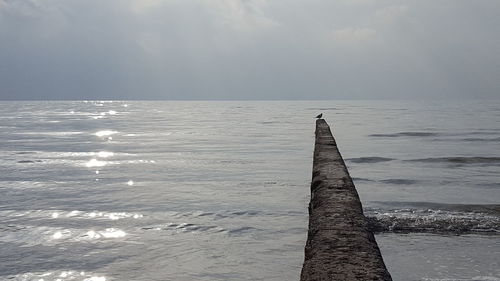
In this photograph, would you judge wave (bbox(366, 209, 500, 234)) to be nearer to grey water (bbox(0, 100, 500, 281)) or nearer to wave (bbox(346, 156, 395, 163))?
grey water (bbox(0, 100, 500, 281))

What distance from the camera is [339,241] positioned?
A: 4.57 m

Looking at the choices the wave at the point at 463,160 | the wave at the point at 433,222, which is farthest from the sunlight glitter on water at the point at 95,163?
the wave at the point at 433,222

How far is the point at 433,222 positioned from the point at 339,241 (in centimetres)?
378

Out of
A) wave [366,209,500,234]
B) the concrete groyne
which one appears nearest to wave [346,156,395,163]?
wave [366,209,500,234]

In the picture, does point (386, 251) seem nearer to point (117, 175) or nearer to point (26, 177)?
point (117, 175)

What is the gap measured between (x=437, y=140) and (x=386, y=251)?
68.5ft

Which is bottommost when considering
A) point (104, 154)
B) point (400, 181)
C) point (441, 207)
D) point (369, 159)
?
point (441, 207)

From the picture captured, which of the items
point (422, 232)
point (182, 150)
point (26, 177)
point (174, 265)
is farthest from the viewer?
point (182, 150)

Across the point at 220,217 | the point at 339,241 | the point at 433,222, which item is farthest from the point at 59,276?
the point at 433,222

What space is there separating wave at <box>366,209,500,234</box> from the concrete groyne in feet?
3.09

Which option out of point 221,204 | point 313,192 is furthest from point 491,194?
point 221,204

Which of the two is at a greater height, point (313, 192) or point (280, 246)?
point (313, 192)

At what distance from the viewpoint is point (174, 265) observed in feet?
19.1

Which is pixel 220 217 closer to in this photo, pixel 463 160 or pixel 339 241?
pixel 339 241
